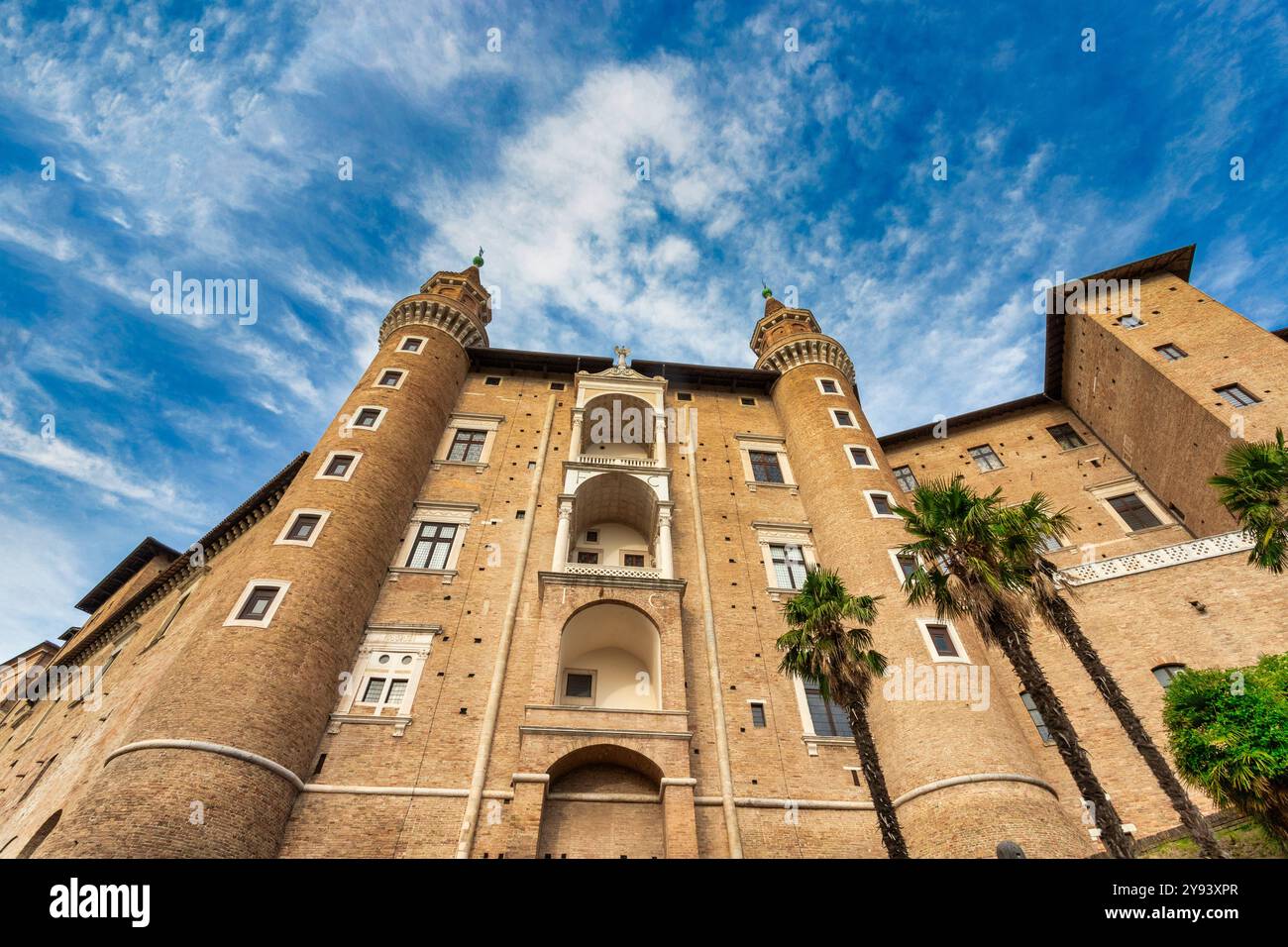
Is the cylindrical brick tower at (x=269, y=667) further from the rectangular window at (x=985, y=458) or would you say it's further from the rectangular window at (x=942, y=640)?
the rectangular window at (x=985, y=458)

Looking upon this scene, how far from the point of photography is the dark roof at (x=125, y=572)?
44250mm

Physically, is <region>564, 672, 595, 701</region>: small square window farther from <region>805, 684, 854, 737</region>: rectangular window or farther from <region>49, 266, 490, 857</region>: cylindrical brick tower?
<region>805, 684, 854, 737</region>: rectangular window

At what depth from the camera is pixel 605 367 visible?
35.2 meters

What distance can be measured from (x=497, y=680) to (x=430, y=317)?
68.4 feet

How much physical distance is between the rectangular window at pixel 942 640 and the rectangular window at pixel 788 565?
5.50m

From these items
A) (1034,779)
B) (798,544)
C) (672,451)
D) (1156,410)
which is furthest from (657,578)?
(1156,410)

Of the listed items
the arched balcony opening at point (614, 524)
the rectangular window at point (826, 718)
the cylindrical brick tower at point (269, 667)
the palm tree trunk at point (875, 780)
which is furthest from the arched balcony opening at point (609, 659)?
the palm tree trunk at point (875, 780)

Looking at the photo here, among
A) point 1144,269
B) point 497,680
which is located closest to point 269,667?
point 497,680

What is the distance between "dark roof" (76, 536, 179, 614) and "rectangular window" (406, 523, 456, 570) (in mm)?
30785

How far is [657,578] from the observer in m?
22.7

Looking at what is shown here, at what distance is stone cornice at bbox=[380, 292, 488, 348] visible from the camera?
33.5 m

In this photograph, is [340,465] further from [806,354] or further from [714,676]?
[806,354]

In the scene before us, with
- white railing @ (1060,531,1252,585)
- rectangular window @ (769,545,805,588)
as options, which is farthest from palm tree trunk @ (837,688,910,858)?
white railing @ (1060,531,1252,585)
